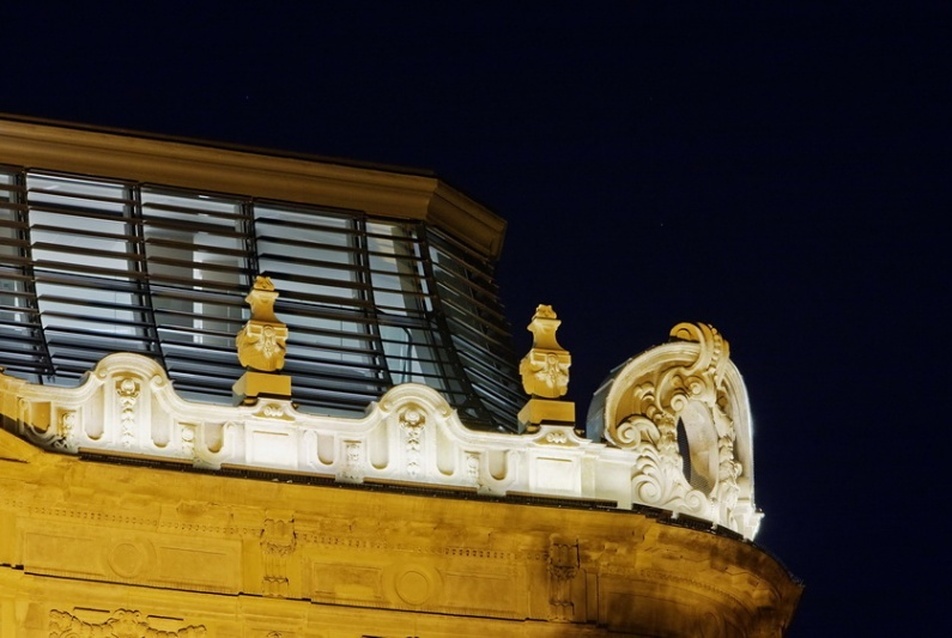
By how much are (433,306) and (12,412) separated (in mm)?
7254

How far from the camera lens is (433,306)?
158ft

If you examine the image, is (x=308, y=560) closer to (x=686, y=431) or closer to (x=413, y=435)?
(x=413, y=435)

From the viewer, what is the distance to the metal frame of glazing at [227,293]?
151 feet

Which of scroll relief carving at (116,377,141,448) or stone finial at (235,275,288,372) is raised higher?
stone finial at (235,275,288,372)

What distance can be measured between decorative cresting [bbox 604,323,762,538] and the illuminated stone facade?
34mm

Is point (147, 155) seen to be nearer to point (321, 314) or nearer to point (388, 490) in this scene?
point (321, 314)

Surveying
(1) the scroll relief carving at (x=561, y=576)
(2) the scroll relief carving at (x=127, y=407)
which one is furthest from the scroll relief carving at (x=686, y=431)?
(2) the scroll relief carving at (x=127, y=407)

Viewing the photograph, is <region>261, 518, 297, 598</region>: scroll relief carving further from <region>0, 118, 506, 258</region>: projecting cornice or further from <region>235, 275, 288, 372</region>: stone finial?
<region>0, 118, 506, 258</region>: projecting cornice

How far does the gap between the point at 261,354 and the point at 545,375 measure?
11.5 ft

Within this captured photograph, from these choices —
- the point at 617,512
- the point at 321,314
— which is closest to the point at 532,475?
the point at 617,512

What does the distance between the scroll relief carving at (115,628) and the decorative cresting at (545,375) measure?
5043 millimetres

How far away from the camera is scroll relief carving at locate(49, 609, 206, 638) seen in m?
42.4

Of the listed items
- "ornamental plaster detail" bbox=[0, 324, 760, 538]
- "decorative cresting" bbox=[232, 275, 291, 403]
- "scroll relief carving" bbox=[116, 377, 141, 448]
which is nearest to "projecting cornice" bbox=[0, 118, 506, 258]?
"decorative cresting" bbox=[232, 275, 291, 403]

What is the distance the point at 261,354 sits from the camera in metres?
44.5
